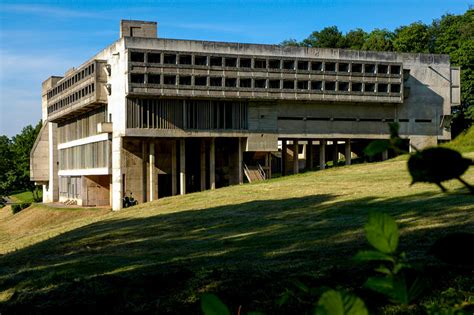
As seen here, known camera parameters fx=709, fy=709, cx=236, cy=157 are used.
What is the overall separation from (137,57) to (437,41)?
4011cm

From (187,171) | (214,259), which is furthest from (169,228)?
(187,171)

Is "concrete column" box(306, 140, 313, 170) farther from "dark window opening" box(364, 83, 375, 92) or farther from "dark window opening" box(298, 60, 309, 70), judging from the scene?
"dark window opening" box(298, 60, 309, 70)

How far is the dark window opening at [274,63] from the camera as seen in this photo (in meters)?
49.6

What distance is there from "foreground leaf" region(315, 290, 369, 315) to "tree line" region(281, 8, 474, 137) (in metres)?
60.1

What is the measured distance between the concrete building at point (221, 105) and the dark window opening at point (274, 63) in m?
0.16

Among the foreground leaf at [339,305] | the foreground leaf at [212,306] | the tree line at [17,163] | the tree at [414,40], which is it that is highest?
the tree at [414,40]

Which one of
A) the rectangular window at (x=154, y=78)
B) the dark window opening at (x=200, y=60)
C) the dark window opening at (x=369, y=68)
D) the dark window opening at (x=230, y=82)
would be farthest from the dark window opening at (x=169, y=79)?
the dark window opening at (x=369, y=68)

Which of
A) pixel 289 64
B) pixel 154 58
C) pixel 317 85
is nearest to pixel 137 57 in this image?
pixel 154 58

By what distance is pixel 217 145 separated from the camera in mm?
53062

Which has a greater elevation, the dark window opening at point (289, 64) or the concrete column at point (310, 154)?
the dark window opening at point (289, 64)

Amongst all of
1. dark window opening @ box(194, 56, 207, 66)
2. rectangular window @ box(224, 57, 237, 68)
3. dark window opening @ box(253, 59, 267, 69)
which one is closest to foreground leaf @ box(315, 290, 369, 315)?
dark window opening @ box(194, 56, 207, 66)

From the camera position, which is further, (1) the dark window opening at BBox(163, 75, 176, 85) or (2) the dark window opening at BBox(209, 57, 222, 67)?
(2) the dark window opening at BBox(209, 57, 222, 67)

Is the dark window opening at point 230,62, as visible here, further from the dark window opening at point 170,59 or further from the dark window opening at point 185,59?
the dark window opening at point 170,59

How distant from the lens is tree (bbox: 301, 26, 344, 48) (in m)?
96.9
